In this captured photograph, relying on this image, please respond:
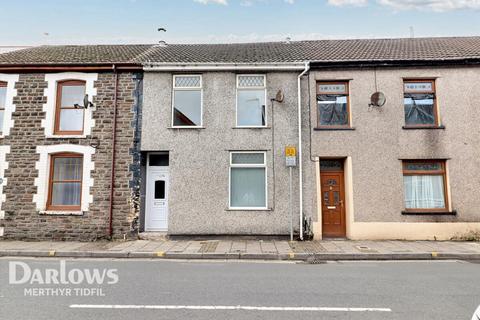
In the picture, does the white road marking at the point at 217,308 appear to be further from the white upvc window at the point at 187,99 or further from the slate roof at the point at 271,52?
the slate roof at the point at 271,52

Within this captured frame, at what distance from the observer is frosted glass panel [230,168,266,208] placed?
10516 mm

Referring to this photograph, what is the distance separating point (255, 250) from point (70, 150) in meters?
7.17

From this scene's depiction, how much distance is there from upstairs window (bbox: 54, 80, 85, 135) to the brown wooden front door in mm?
8894

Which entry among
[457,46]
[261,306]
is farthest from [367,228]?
[457,46]

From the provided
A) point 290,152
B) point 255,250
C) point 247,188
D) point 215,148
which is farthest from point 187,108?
point 255,250

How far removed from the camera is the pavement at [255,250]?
26.5 feet

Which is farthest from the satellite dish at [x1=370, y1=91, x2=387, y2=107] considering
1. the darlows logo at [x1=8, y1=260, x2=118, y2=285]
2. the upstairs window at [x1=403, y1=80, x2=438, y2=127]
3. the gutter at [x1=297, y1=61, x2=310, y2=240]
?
the darlows logo at [x1=8, y1=260, x2=118, y2=285]

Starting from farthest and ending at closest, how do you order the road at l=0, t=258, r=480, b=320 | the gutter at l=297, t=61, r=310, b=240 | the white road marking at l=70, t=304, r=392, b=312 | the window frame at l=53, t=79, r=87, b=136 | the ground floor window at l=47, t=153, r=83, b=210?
the window frame at l=53, t=79, r=87, b=136 < the ground floor window at l=47, t=153, r=83, b=210 < the gutter at l=297, t=61, r=310, b=240 < the white road marking at l=70, t=304, r=392, b=312 < the road at l=0, t=258, r=480, b=320

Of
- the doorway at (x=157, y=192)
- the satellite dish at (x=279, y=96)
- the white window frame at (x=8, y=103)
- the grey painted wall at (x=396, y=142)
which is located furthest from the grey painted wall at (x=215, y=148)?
the white window frame at (x=8, y=103)

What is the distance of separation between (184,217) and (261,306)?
619cm

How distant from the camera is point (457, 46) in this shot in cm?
1223

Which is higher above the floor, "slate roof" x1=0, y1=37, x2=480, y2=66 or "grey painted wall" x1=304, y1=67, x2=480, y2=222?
"slate roof" x1=0, y1=37, x2=480, y2=66

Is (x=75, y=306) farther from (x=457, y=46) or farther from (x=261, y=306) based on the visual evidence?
(x=457, y=46)

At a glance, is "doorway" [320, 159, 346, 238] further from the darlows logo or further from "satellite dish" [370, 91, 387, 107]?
the darlows logo
